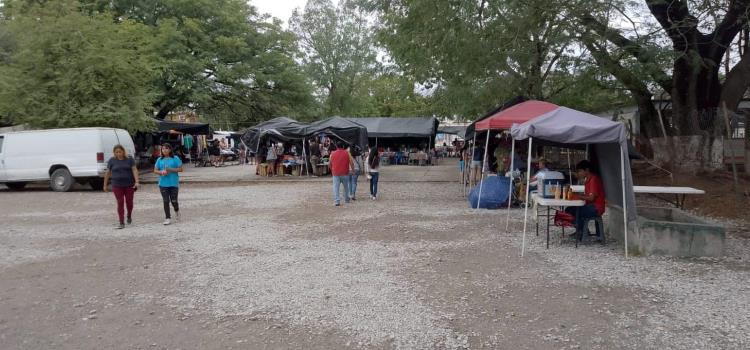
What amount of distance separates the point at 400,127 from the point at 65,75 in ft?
60.5

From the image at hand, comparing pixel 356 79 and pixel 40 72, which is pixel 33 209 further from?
pixel 356 79

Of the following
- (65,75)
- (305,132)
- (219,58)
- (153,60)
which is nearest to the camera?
(65,75)

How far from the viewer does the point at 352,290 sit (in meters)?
5.56

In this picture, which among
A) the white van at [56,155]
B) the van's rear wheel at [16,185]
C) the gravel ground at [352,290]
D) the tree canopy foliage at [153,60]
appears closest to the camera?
the gravel ground at [352,290]

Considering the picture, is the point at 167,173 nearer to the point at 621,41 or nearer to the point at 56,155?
the point at 56,155

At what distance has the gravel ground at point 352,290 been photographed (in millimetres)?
4324

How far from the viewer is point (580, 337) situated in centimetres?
425

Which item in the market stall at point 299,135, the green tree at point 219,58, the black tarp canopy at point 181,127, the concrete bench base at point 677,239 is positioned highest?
the green tree at point 219,58

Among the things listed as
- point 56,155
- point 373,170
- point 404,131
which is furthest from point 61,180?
point 404,131

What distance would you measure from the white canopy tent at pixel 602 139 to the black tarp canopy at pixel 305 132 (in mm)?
12342

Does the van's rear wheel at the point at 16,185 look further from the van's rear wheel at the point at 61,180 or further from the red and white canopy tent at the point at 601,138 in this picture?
the red and white canopy tent at the point at 601,138

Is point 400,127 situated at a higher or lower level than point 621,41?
lower

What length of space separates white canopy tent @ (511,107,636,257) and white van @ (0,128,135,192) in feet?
40.8

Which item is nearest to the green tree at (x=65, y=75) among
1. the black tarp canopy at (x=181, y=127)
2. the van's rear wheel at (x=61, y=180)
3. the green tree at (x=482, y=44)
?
the van's rear wheel at (x=61, y=180)
